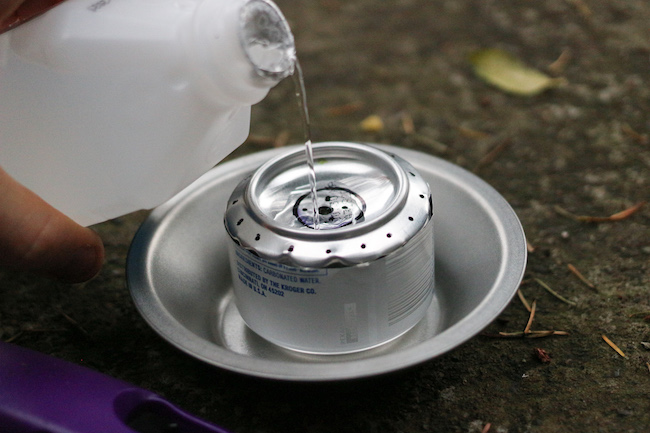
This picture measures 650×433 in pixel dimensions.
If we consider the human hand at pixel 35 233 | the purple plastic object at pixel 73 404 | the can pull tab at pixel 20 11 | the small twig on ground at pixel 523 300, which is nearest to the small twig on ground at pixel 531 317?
the small twig on ground at pixel 523 300

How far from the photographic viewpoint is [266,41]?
880 millimetres

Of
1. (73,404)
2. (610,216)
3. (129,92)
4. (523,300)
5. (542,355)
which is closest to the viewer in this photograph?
(73,404)

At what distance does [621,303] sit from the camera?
1.17m

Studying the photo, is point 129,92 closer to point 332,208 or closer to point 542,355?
point 332,208

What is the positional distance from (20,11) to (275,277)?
1.81 feet

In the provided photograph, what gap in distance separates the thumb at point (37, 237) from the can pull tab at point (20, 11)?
0.72 ft

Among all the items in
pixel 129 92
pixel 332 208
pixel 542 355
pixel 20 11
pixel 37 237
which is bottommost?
pixel 542 355

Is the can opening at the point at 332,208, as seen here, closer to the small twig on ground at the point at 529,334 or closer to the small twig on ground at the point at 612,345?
the small twig on ground at the point at 529,334

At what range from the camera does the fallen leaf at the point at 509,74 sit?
70.9 inches

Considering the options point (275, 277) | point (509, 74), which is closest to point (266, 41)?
point (275, 277)

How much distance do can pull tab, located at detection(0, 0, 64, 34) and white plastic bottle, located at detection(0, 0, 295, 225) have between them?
12mm

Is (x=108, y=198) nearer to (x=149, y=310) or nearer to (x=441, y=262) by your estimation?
(x=149, y=310)

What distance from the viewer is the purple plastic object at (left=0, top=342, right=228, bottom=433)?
803mm

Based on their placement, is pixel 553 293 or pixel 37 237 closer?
pixel 37 237
